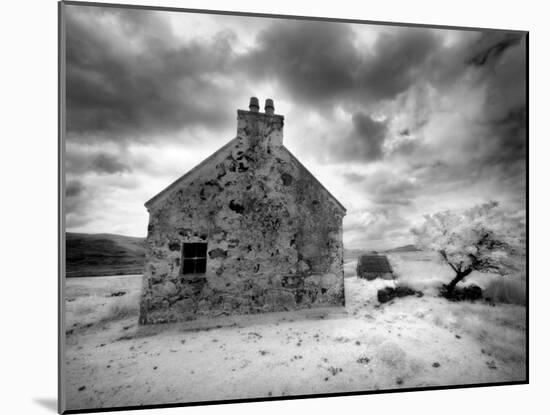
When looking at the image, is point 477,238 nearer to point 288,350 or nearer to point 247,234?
point 288,350

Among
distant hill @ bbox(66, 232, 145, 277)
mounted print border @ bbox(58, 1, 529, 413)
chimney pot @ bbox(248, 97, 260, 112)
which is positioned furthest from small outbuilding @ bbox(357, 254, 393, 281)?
distant hill @ bbox(66, 232, 145, 277)

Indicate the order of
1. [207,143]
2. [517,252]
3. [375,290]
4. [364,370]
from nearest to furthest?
1. [364,370]
2. [517,252]
3. [207,143]
4. [375,290]

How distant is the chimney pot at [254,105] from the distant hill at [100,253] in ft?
11.4

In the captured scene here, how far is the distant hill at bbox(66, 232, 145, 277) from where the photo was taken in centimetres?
322

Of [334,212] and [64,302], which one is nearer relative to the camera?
[64,302]

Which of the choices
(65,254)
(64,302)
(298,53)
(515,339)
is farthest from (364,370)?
(298,53)

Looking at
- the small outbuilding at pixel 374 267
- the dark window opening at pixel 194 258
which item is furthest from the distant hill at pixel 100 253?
the small outbuilding at pixel 374 267

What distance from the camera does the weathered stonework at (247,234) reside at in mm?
4336

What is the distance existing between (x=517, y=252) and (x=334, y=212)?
3.38 meters

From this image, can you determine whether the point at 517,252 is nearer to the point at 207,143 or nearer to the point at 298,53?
the point at 298,53

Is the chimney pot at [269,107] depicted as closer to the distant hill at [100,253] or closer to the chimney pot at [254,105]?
the chimney pot at [254,105]

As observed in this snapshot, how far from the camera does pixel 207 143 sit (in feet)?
14.3

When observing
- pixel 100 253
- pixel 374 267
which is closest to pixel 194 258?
pixel 100 253

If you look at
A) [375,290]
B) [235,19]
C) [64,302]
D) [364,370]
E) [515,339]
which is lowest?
[364,370]
